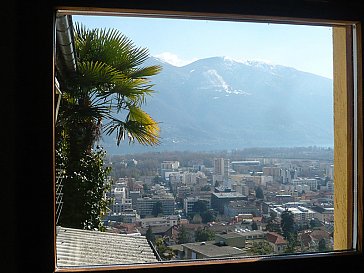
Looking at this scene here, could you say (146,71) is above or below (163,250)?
above

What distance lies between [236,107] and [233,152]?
0.18 m

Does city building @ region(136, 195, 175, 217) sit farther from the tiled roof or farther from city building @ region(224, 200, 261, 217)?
the tiled roof

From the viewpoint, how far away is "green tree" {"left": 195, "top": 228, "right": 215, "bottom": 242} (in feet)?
5.40

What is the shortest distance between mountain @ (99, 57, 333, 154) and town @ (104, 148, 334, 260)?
0.05 metres

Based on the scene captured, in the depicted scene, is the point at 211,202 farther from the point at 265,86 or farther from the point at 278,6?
the point at 278,6

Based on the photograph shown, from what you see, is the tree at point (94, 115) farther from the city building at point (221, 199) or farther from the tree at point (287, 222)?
the tree at point (287, 222)

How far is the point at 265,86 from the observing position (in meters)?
1.79

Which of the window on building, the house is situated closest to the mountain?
the window on building

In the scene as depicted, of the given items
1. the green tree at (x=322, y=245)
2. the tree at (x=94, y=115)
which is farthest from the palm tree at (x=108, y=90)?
the green tree at (x=322, y=245)

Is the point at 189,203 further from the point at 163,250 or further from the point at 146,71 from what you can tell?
the point at 146,71

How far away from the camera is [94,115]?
1617mm

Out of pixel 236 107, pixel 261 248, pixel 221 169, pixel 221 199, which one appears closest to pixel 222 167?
pixel 221 169

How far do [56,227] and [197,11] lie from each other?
0.91m

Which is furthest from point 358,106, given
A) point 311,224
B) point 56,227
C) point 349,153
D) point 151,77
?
point 56,227
